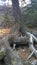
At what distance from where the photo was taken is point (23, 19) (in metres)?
13.2

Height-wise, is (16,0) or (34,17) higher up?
(16,0)

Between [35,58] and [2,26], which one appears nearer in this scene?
[35,58]

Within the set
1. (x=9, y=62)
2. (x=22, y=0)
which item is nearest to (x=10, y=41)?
(x=9, y=62)

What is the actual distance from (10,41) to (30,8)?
14.7 ft

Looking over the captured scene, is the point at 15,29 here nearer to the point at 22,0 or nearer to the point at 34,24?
the point at 34,24

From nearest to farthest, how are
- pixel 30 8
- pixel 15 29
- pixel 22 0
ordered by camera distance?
1. pixel 15 29
2. pixel 30 8
3. pixel 22 0

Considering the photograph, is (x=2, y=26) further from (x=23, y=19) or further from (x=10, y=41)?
(x=10, y=41)

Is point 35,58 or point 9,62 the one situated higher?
point 9,62

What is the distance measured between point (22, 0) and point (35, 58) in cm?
1235

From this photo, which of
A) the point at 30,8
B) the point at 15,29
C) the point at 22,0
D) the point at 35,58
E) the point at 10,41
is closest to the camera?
the point at 35,58

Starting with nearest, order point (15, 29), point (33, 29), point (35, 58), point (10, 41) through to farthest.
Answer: point (35, 58) → point (10, 41) → point (15, 29) → point (33, 29)

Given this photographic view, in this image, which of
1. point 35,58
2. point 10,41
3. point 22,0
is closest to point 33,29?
point 10,41

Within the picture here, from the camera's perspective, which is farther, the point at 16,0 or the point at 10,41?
the point at 16,0

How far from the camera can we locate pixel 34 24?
44.1ft
